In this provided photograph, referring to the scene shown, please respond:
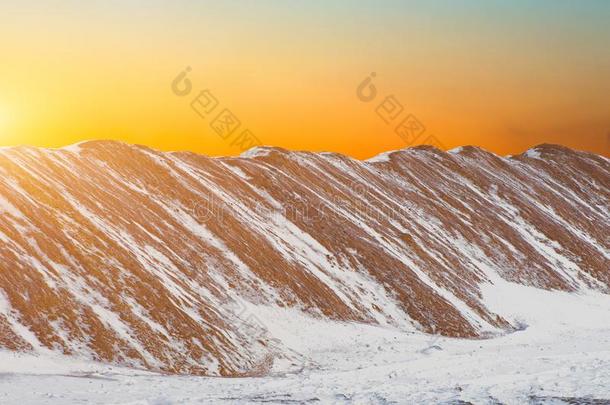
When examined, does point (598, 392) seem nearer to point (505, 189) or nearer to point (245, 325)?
point (245, 325)

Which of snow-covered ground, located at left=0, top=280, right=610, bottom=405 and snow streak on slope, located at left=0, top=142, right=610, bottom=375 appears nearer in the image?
snow-covered ground, located at left=0, top=280, right=610, bottom=405

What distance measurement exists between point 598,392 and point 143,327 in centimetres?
2021

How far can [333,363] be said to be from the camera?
31.4 meters

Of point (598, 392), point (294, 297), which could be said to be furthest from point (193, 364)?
point (598, 392)

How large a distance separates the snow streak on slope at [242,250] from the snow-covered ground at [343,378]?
5.42ft

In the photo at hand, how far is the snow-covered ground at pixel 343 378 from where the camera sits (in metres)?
20.2

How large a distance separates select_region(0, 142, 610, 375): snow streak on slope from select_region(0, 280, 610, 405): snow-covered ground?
1.65 m

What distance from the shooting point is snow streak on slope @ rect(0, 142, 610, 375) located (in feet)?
94.5

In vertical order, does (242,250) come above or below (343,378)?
above

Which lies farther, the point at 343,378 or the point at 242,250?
the point at 242,250

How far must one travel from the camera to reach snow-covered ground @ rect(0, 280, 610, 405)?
2017cm

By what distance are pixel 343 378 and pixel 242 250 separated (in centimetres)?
1940

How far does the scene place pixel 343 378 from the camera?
81.8 ft

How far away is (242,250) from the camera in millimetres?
42875
